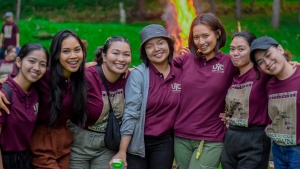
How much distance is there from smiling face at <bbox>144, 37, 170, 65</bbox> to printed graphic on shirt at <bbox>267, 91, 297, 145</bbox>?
1107 mm

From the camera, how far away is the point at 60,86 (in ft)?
15.6

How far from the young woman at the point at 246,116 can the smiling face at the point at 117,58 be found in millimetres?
1012

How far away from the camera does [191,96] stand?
498 cm

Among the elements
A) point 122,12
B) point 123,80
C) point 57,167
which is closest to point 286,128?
point 123,80

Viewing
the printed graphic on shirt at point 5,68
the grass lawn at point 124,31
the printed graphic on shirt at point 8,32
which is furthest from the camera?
the grass lawn at point 124,31

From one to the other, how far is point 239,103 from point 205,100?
330 mm

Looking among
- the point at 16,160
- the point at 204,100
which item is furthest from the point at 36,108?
the point at 204,100

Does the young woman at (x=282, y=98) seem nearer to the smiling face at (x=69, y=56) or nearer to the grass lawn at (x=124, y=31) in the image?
the smiling face at (x=69, y=56)

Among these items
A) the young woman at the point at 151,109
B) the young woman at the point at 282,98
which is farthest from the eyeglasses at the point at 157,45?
the young woman at the point at 282,98

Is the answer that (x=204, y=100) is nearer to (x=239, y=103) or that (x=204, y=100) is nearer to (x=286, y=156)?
(x=239, y=103)

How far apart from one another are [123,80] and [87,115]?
531 millimetres

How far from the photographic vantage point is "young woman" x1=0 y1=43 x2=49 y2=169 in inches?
177

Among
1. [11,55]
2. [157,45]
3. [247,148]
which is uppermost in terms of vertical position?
[11,55]

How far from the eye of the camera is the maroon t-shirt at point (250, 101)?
4.71 m
